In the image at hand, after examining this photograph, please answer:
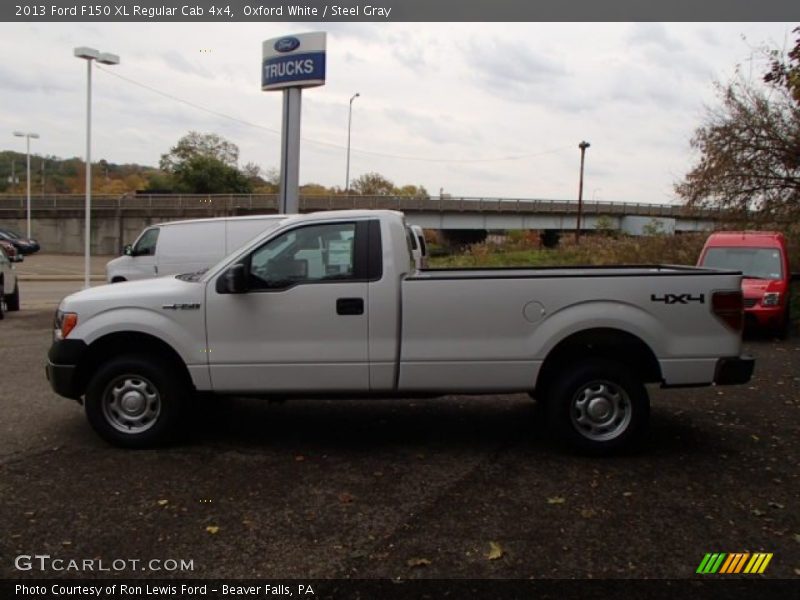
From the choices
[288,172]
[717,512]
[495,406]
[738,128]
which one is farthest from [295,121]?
[717,512]

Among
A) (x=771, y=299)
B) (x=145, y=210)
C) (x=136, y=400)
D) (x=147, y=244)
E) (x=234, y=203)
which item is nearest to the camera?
(x=136, y=400)

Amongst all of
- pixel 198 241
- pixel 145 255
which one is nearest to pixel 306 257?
pixel 198 241

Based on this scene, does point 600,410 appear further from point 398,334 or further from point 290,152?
point 290,152

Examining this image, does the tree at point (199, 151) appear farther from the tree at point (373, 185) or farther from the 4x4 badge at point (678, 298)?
the 4x4 badge at point (678, 298)

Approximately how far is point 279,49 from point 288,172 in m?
3.50

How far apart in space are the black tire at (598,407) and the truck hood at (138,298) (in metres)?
2.93

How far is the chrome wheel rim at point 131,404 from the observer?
17.7 feet

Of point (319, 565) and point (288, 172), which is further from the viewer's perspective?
point (288, 172)

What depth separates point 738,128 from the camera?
16.5m

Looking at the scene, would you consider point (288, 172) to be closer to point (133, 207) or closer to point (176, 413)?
point (176, 413)

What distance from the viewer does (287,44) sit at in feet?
63.9

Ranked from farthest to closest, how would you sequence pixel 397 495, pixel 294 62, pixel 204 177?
pixel 204 177
pixel 294 62
pixel 397 495

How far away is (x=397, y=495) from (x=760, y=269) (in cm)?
1040

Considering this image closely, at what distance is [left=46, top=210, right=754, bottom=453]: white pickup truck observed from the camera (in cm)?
518
